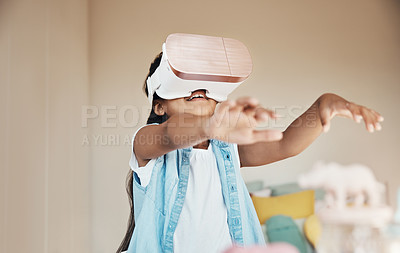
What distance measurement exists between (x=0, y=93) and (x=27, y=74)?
20 centimetres

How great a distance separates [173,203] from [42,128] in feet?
1.91

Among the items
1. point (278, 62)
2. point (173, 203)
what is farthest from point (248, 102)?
point (278, 62)

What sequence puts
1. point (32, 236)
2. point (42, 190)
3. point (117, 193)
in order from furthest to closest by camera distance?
point (117, 193), point (42, 190), point (32, 236)

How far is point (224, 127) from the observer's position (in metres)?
0.56

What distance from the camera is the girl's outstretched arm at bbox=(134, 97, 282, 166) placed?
0.54 metres

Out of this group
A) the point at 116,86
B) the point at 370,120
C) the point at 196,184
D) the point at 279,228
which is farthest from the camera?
the point at 116,86

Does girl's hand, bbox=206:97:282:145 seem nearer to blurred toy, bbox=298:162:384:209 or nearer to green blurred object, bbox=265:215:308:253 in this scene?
blurred toy, bbox=298:162:384:209

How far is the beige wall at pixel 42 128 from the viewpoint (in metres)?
0.96

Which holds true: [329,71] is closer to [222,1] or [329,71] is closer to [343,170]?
[222,1]

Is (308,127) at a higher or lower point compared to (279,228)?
higher

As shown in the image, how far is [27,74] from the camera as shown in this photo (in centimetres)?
110

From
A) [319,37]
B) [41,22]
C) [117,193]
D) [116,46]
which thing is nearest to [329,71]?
[319,37]

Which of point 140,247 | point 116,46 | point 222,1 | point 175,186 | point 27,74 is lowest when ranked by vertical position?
point 140,247

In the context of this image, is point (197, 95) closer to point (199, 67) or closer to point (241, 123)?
point (199, 67)
